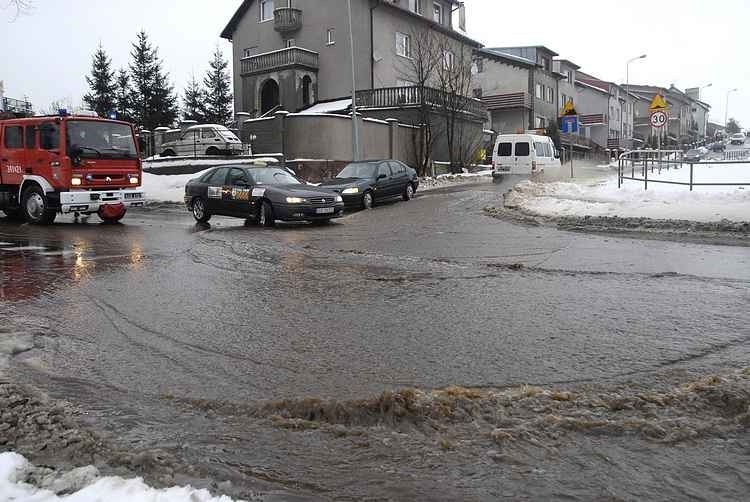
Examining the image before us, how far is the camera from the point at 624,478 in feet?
11.1

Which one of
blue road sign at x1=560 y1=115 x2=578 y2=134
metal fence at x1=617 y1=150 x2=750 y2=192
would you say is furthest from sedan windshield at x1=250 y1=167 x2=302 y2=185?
blue road sign at x1=560 y1=115 x2=578 y2=134

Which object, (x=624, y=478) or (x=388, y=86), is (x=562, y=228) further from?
(x=388, y=86)

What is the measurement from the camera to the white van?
28.1 metres

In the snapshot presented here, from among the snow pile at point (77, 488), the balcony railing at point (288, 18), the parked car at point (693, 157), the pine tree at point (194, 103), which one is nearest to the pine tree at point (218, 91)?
the pine tree at point (194, 103)

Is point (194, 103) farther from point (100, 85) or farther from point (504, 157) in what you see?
point (504, 157)

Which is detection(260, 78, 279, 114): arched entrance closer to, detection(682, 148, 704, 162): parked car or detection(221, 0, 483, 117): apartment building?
detection(221, 0, 483, 117): apartment building

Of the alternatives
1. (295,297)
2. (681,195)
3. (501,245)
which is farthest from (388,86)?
(295,297)

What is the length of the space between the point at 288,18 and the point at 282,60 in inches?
122

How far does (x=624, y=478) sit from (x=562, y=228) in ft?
37.4

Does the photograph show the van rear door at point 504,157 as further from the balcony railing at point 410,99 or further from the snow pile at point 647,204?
the snow pile at point 647,204

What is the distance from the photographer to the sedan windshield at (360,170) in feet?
70.4

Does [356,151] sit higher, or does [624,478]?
[356,151]

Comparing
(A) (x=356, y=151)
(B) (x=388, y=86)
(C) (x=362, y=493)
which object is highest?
(B) (x=388, y=86)

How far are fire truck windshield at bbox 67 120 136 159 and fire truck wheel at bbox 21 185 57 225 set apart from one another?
153 cm
